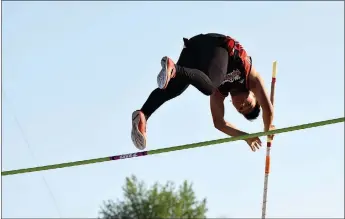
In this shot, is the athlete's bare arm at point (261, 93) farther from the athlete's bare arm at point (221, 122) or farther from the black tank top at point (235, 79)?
the athlete's bare arm at point (221, 122)

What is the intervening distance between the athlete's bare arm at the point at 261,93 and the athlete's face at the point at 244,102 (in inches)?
4.7

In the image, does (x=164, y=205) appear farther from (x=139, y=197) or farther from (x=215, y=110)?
(x=215, y=110)

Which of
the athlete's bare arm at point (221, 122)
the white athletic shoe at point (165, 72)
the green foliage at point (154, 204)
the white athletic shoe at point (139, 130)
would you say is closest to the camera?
the white athletic shoe at point (165, 72)

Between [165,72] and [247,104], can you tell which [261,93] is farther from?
[165,72]

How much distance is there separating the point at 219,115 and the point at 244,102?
1.32ft

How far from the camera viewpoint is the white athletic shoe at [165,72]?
704 cm

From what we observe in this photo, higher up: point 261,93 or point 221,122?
point 261,93

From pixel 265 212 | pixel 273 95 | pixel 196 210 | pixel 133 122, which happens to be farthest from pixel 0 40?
pixel 196 210

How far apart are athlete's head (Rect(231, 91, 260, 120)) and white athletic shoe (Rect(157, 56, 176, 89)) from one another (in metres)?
1.48

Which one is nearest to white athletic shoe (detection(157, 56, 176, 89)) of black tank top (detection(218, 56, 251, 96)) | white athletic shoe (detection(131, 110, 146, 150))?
white athletic shoe (detection(131, 110, 146, 150))

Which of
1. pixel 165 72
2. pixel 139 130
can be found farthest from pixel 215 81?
pixel 139 130

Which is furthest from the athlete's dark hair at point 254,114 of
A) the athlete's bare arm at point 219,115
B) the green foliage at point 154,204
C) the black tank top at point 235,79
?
the green foliage at point 154,204

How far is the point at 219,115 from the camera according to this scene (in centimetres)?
880

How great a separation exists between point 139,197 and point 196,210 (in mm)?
2977
